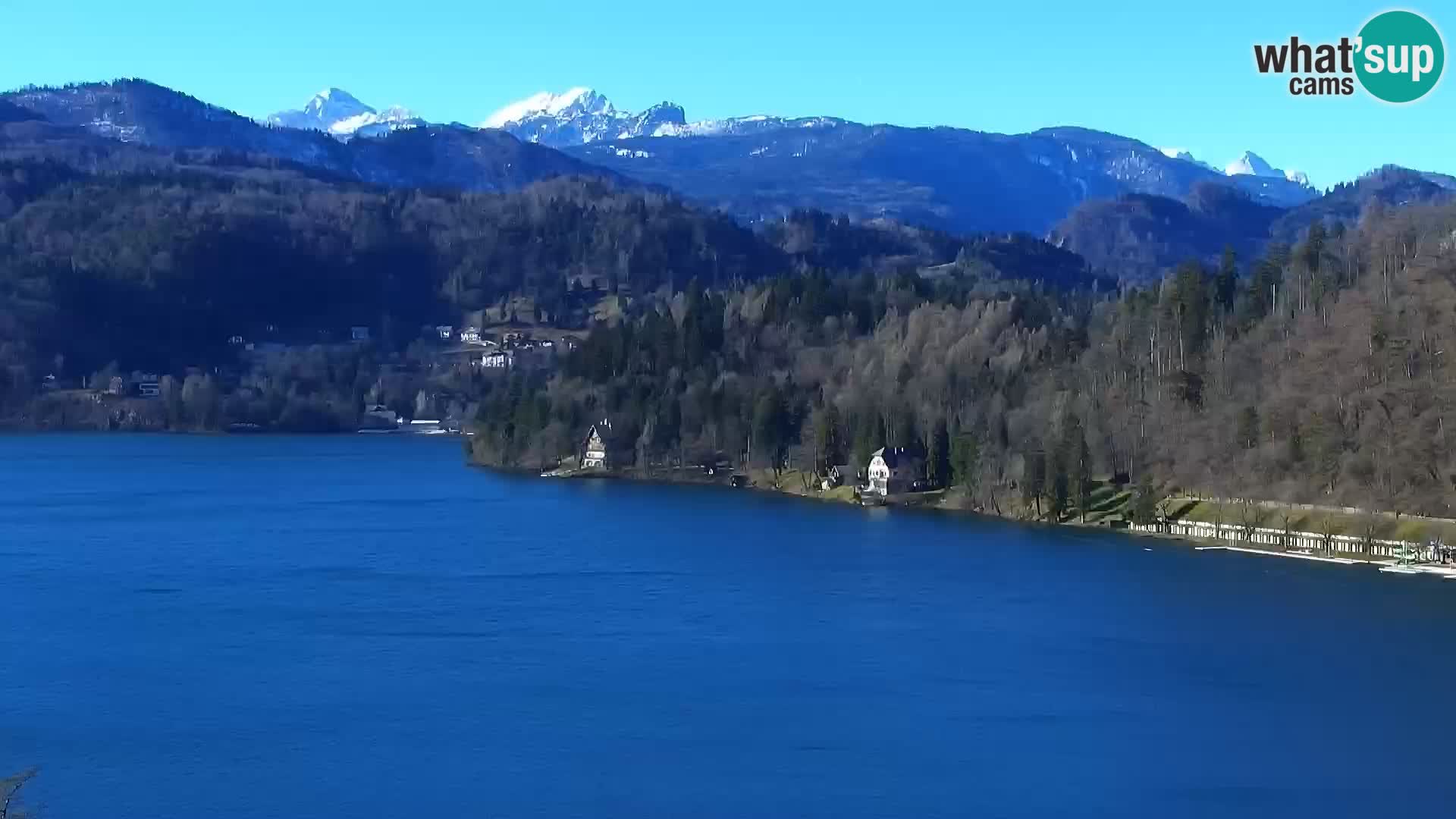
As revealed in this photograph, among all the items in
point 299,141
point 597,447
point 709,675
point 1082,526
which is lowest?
point 709,675

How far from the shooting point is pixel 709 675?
2092 cm

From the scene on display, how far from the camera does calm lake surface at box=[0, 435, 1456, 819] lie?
16.3 metres

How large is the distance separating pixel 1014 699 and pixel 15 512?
85.2ft

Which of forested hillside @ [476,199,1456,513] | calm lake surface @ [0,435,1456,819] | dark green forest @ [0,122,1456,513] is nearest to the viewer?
calm lake surface @ [0,435,1456,819]

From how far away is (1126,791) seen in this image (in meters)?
16.2

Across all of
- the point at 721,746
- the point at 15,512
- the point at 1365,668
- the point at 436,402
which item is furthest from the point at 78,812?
the point at 436,402

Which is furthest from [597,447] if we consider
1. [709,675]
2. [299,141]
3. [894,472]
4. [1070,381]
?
[299,141]

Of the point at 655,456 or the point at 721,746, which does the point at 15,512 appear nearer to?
the point at 655,456

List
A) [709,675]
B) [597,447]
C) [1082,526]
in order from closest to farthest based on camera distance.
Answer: [709,675] < [1082,526] < [597,447]

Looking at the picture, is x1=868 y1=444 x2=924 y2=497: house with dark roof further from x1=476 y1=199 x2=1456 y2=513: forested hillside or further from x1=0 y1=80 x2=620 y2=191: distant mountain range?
x1=0 y1=80 x2=620 y2=191: distant mountain range

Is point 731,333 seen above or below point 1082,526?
above

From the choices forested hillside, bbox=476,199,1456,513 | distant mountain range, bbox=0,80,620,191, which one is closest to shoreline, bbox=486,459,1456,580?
forested hillside, bbox=476,199,1456,513

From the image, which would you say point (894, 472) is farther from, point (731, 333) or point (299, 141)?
point (299, 141)

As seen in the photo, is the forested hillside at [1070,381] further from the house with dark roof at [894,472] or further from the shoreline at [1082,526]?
the shoreline at [1082,526]
